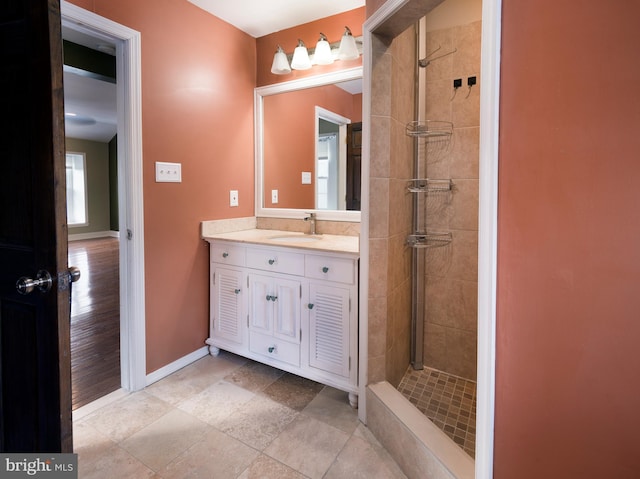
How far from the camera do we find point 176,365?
238 centimetres

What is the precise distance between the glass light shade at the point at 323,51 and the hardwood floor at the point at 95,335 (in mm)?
2500

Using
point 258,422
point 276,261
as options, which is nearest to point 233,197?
point 276,261

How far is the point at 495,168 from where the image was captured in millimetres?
984

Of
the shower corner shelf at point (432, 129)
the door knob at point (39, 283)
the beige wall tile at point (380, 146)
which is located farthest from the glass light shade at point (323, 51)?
the door knob at point (39, 283)

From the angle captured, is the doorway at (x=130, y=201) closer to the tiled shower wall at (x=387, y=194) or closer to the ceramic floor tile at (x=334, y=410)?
the ceramic floor tile at (x=334, y=410)

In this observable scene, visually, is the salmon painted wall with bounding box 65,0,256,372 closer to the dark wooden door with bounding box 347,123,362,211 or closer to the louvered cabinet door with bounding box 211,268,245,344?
the louvered cabinet door with bounding box 211,268,245,344

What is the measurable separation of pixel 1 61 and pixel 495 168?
1.55 m

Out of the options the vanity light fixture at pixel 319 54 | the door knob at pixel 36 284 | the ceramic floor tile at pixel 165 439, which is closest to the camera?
the door knob at pixel 36 284

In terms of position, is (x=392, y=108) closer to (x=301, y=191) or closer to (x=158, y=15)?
(x=301, y=191)

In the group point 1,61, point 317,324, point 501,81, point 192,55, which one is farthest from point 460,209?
point 1,61

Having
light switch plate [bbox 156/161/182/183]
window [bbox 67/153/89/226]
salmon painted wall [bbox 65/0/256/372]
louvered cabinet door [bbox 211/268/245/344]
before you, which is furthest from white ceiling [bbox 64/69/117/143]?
louvered cabinet door [bbox 211/268/245/344]

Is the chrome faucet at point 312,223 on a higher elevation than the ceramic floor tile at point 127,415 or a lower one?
higher

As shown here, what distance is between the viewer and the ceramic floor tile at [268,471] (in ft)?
4.94

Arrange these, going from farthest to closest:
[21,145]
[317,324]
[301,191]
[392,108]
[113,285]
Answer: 1. [113,285]
2. [301,191]
3. [317,324]
4. [392,108]
5. [21,145]
